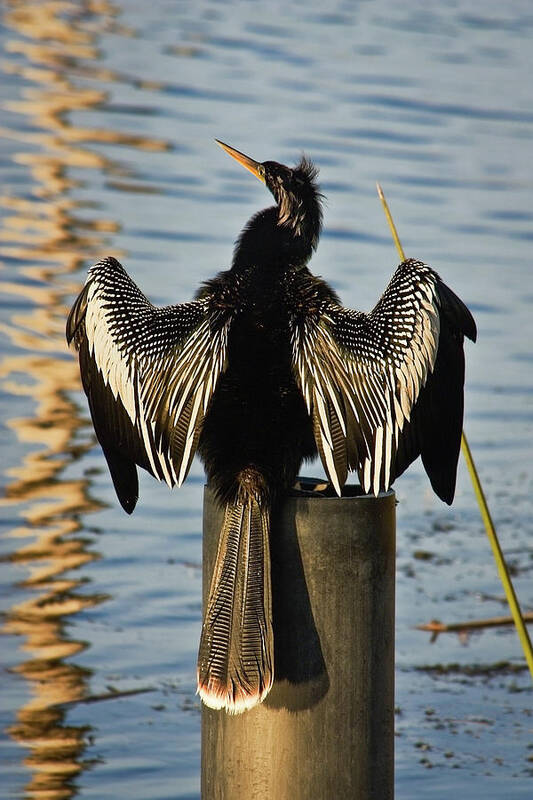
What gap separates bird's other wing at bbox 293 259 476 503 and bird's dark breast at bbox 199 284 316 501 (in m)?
0.05

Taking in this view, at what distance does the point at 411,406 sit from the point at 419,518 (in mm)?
3636

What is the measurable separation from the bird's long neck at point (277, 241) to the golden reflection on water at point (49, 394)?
1.92m

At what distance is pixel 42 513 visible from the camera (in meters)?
6.84

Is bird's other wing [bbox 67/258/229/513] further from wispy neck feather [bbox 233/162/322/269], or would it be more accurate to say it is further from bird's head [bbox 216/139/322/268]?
bird's head [bbox 216/139/322/268]

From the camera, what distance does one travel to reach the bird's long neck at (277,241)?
395 cm

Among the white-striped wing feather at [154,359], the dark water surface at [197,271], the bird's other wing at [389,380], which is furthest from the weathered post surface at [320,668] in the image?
the dark water surface at [197,271]

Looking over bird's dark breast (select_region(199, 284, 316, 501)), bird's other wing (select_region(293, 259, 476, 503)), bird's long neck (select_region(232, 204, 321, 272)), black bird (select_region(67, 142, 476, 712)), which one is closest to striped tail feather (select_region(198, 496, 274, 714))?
black bird (select_region(67, 142, 476, 712))

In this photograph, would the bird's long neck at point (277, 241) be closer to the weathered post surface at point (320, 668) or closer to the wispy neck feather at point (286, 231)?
the wispy neck feather at point (286, 231)

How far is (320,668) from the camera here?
10.7ft

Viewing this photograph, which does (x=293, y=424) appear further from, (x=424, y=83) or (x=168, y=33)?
(x=168, y=33)

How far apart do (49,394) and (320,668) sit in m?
5.18

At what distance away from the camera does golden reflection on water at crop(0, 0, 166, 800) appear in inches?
206

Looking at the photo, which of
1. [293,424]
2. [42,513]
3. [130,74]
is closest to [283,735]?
[293,424]

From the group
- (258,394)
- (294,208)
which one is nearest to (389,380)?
(258,394)
